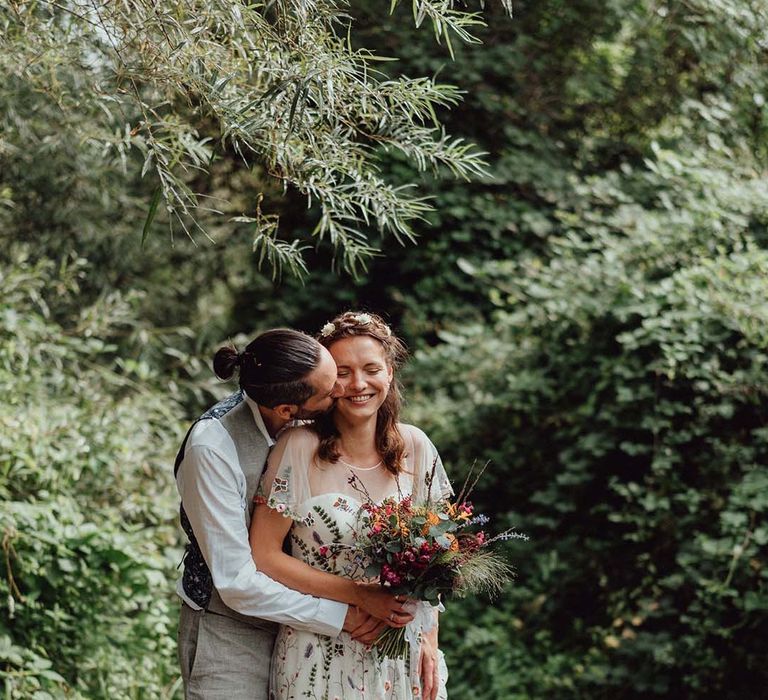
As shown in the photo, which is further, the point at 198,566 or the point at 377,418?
the point at 377,418

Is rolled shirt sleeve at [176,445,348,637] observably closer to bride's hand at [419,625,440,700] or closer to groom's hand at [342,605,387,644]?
groom's hand at [342,605,387,644]

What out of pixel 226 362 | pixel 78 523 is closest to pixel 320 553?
pixel 226 362

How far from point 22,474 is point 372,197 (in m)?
1.99

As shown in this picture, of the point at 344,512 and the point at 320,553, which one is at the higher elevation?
the point at 344,512

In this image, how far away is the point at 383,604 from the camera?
2611 millimetres

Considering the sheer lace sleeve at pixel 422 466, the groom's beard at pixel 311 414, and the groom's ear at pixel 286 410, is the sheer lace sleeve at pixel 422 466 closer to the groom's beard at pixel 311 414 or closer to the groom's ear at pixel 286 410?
the groom's beard at pixel 311 414

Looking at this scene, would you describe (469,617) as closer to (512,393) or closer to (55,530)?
(512,393)

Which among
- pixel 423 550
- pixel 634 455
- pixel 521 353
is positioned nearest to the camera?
pixel 423 550

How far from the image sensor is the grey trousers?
266 centimetres

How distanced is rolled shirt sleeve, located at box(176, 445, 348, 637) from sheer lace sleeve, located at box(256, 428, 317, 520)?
3.8 inches

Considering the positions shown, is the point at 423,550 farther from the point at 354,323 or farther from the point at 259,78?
the point at 259,78

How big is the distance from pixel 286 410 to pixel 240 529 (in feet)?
1.11

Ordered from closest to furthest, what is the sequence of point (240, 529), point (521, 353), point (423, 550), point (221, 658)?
point (423, 550) < point (240, 529) < point (221, 658) < point (521, 353)

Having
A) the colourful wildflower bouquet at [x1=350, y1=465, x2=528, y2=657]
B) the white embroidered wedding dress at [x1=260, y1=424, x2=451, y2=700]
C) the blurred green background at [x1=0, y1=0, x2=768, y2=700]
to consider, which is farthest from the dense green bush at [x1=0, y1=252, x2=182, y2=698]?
the colourful wildflower bouquet at [x1=350, y1=465, x2=528, y2=657]
